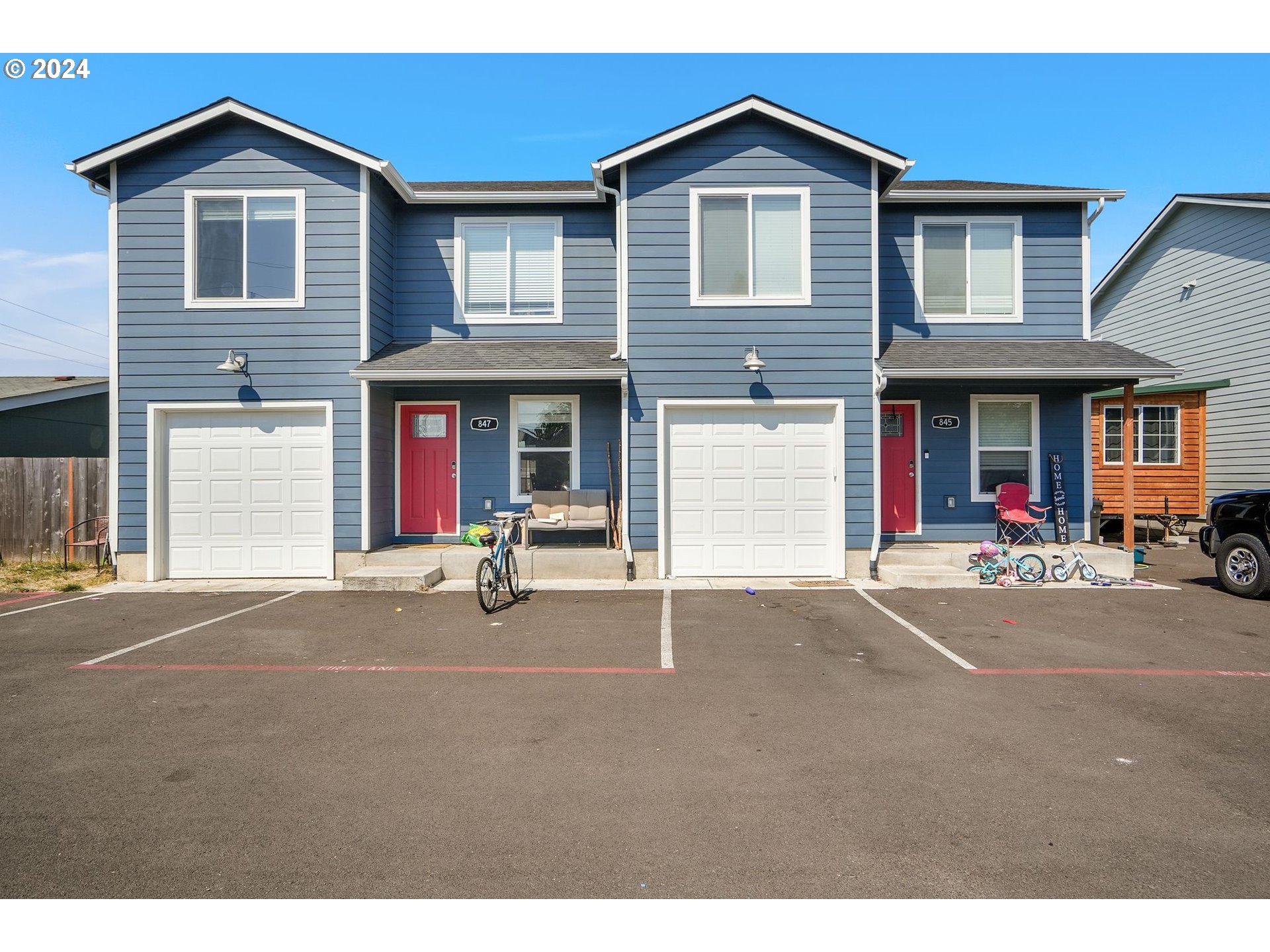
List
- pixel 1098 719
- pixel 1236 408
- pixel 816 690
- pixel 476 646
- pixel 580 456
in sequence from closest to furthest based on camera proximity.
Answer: pixel 1098 719 → pixel 816 690 → pixel 476 646 → pixel 580 456 → pixel 1236 408

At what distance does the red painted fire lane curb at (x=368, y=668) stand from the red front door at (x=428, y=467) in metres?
5.27

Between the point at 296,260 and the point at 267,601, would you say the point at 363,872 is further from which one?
the point at 296,260

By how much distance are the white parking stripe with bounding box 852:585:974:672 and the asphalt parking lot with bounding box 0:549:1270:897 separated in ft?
0.26

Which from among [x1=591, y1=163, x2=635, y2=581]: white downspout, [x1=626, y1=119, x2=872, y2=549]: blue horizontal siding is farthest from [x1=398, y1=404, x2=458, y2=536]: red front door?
[x1=626, y1=119, x2=872, y2=549]: blue horizontal siding

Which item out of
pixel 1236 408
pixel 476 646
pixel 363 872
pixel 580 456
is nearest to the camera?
pixel 363 872

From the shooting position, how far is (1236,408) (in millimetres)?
14812

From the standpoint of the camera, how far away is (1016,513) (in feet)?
35.4

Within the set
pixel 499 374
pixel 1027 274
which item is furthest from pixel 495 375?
pixel 1027 274

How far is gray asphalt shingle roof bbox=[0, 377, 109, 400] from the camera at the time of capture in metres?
16.5

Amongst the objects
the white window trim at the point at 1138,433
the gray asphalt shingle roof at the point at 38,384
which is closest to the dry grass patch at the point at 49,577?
the gray asphalt shingle roof at the point at 38,384

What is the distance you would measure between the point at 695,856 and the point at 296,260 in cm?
1006

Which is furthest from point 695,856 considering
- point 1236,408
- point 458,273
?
point 1236,408

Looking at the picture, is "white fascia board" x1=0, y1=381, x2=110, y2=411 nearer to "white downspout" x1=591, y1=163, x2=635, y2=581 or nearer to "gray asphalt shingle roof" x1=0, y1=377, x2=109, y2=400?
"gray asphalt shingle roof" x1=0, y1=377, x2=109, y2=400

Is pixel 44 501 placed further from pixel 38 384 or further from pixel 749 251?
pixel 749 251
